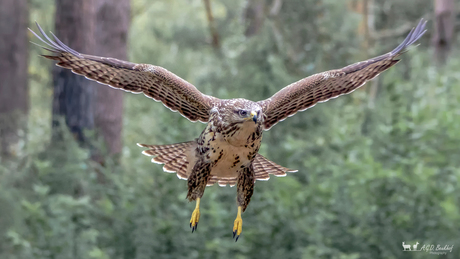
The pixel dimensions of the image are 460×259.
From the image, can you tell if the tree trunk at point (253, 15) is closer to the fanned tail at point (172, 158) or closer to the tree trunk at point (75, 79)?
the tree trunk at point (75, 79)

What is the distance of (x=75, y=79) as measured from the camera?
9812 millimetres

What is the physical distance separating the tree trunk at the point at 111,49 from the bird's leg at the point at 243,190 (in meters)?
6.93

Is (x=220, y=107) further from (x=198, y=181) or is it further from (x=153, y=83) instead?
(x=153, y=83)

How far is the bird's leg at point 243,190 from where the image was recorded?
4.41 metres

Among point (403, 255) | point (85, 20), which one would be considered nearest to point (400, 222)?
point (403, 255)

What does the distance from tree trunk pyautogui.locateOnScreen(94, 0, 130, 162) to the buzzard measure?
5843mm

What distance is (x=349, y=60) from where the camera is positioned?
1300 cm

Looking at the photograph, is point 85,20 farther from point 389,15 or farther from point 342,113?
point 389,15

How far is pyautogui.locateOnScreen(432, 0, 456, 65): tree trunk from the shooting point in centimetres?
1362

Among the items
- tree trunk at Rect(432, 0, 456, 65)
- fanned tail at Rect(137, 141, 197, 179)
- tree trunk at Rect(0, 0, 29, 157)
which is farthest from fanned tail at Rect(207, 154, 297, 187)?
tree trunk at Rect(0, 0, 29, 157)

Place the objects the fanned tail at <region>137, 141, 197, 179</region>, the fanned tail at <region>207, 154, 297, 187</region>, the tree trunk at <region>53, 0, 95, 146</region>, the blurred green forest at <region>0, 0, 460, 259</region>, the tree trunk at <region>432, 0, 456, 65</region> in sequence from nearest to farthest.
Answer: the fanned tail at <region>137, 141, 197, 179</region> → the fanned tail at <region>207, 154, 297, 187</region> → the blurred green forest at <region>0, 0, 460, 259</region> → the tree trunk at <region>53, 0, 95, 146</region> → the tree trunk at <region>432, 0, 456, 65</region>

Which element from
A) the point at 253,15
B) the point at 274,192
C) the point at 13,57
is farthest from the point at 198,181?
the point at 13,57

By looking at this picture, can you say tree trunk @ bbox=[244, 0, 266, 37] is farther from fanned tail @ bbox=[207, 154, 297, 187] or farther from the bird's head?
the bird's head

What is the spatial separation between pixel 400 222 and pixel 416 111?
1869mm
